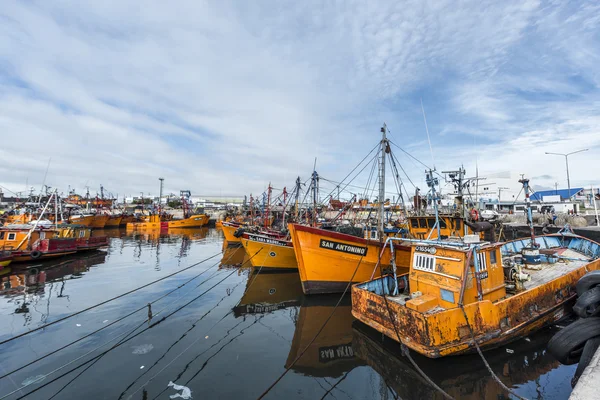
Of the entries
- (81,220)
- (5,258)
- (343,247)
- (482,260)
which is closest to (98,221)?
(81,220)

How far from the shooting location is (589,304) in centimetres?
736

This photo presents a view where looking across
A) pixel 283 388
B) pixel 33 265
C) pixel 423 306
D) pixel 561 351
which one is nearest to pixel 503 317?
pixel 561 351

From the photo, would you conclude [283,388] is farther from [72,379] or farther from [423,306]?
[72,379]

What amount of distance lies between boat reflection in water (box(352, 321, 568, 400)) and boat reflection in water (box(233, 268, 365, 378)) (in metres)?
0.82

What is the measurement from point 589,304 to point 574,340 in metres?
1.56

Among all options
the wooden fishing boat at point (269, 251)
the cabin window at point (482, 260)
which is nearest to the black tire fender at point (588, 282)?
the cabin window at point (482, 260)

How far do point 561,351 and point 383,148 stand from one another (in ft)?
33.2

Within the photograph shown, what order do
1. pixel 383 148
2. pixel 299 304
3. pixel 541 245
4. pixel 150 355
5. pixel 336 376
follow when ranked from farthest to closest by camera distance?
pixel 541 245
pixel 383 148
pixel 299 304
pixel 150 355
pixel 336 376

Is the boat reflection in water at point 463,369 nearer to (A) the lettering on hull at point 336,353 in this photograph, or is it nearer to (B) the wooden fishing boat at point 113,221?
(A) the lettering on hull at point 336,353

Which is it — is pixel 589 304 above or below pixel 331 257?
below

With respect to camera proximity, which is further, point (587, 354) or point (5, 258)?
point (5, 258)

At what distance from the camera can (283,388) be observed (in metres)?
6.86

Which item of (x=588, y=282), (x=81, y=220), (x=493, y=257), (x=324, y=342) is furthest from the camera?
(x=81, y=220)

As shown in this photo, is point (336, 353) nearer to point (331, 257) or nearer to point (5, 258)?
point (331, 257)
